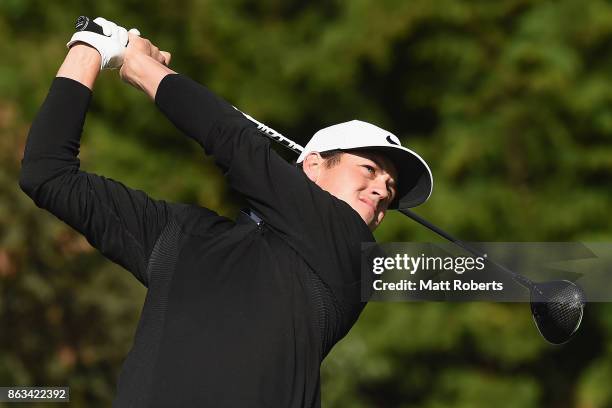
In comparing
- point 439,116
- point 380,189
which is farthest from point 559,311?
point 439,116

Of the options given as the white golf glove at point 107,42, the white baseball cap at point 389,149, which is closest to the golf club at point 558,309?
the white baseball cap at point 389,149

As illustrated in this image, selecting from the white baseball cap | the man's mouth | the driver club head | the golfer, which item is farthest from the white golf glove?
the driver club head

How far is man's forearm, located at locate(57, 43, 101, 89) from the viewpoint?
2930 millimetres

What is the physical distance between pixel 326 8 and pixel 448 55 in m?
1.48

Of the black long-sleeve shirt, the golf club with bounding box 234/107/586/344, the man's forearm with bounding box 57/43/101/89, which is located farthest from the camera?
the golf club with bounding box 234/107/586/344

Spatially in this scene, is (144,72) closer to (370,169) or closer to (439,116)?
(370,169)

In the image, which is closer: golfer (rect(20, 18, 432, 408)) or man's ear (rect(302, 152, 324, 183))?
golfer (rect(20, 18, 432, 408))

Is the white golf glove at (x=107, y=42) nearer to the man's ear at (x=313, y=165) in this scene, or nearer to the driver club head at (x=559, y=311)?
the man's ear at (x=313, y=165)

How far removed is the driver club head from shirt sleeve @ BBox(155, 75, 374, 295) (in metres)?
0.97

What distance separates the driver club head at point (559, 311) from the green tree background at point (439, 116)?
6.54m

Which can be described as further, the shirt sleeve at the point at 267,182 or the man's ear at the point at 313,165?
the man's ear at the point at 313,165

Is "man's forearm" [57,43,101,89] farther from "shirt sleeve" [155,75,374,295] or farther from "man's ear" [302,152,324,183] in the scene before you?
"man's ear" [302,152,324,183]

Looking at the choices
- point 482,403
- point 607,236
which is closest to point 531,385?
point 482,403

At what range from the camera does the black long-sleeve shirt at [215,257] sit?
2.82 meters
